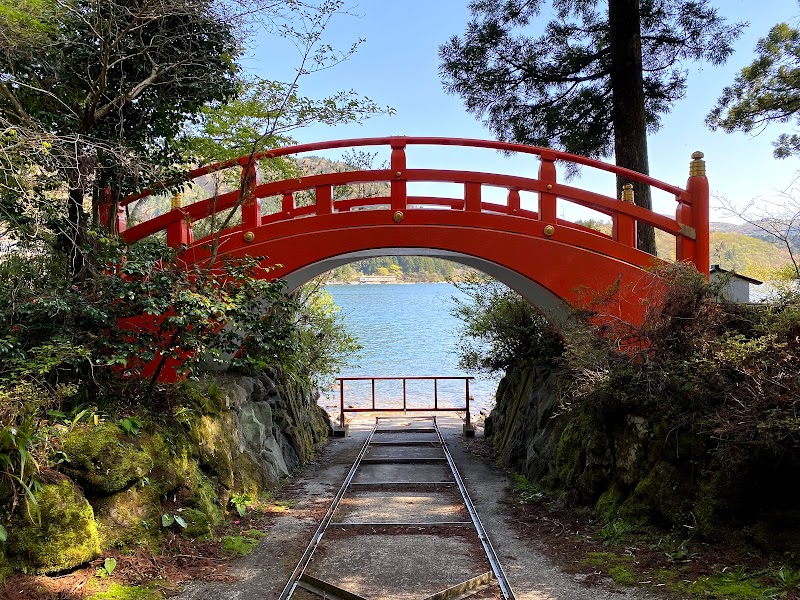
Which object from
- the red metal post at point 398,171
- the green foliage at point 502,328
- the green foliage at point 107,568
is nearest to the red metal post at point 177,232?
→ the red metal post at point 398,171

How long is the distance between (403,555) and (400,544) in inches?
11.9

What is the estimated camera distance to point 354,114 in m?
7.76

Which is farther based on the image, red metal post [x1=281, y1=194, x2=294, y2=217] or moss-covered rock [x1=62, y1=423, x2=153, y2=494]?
red metal post [x1=281, y1=194, x2=294, y2=217]

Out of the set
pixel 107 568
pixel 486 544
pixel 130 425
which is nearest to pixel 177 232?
pixel 130 425

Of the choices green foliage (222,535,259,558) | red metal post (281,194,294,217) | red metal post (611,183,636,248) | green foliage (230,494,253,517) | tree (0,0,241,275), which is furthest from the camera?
red metal post (281,194,294,217)

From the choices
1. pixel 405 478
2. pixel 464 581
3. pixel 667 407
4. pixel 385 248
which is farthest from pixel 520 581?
Result: pixel 385 248

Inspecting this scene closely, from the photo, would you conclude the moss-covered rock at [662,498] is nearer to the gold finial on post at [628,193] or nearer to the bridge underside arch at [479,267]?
the bridge underside arch at [479,267]

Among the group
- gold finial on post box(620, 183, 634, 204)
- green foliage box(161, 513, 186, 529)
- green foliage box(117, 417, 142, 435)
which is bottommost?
green foliage box(161, 513, 186, 529)

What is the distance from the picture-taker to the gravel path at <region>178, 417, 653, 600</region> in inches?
180

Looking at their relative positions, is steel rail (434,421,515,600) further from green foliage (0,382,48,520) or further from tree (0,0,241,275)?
tree (0,0,241,275)

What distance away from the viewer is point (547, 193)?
803 cm

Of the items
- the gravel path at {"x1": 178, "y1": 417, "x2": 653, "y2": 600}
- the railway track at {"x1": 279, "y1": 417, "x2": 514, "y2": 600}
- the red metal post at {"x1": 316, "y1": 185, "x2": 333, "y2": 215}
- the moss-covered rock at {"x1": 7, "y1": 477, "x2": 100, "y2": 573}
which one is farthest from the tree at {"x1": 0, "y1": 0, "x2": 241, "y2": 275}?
the railway track at {"x1": 279, "y1": 417, "x2": 514, "y2": 600}

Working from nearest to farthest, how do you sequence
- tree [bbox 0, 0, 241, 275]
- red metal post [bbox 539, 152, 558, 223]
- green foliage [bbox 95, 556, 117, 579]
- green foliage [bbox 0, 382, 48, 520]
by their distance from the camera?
green foliage [bbox 0, 382, 48, 520]
green foliage [bbox 95, 556, 117, 579]
tree [bbox 0, 0, 241, 275]
red metal post [bbox 539, 152, 558, 223]

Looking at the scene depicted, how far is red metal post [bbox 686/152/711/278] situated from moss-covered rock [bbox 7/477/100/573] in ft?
24.1
